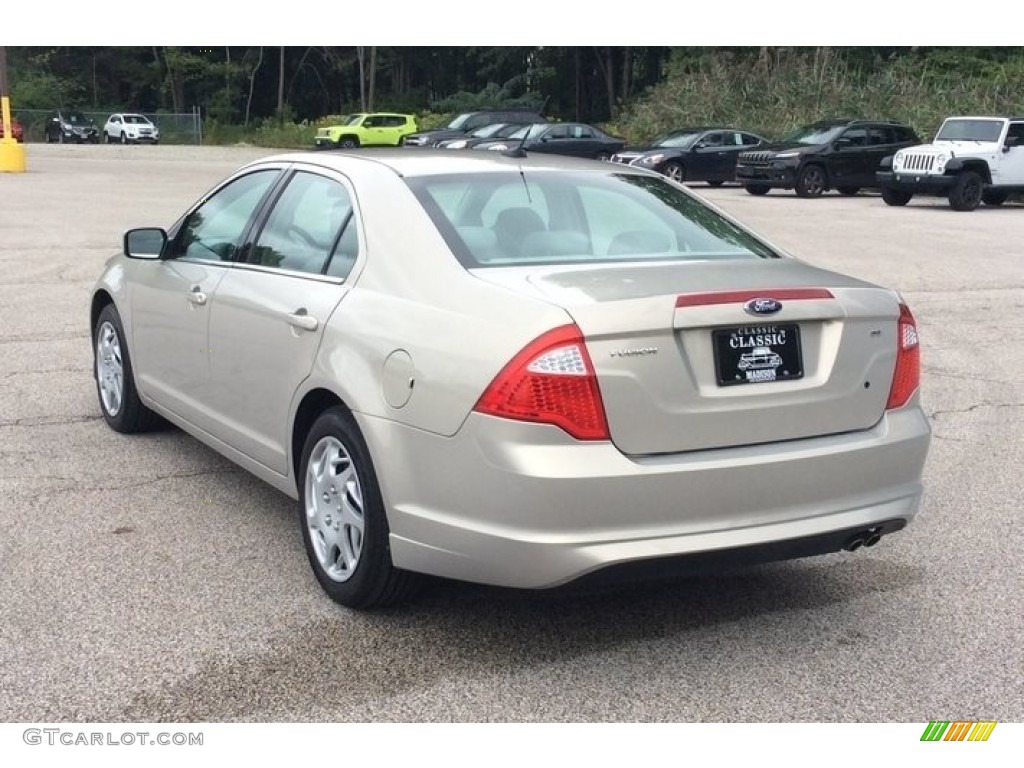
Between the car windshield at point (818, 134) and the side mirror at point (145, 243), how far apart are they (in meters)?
23.1

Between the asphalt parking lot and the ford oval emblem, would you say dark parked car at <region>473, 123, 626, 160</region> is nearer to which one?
the asphalt parking lot

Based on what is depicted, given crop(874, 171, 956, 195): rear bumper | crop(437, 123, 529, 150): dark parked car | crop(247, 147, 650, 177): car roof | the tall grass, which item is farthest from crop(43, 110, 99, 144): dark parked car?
crop(247, 147, 650, 177): car roof

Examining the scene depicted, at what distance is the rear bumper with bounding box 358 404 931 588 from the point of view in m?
3.46

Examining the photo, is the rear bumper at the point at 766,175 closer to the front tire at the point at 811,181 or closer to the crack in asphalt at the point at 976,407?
the front tire at the point at 811,181

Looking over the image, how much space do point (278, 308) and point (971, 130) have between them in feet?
76.3

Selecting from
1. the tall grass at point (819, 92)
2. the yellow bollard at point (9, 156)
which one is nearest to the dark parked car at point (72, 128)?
the tall grass at point (819, 92)

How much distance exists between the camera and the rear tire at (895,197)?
24.7 m

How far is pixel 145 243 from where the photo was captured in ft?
19.3

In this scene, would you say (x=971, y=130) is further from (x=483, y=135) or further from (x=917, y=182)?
(x=483, y=135)

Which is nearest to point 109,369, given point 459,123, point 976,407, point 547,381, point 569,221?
point 569,221

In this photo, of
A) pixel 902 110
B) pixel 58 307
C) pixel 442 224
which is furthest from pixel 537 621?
pixel 902 110

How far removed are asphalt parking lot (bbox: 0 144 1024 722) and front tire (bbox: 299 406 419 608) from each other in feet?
0.40

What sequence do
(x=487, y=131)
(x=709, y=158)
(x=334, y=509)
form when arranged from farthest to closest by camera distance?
(x=487, y=131) < (x=709, y=158) < (x=334, y=509)

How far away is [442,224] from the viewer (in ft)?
13.9
